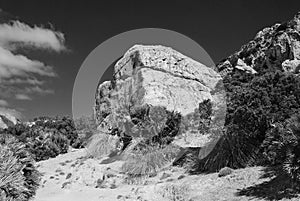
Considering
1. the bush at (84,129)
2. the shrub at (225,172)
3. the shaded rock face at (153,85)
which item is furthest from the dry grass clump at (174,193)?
the bush at (84,129)

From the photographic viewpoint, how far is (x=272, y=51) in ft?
113

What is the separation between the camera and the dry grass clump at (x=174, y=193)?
11.8 meters

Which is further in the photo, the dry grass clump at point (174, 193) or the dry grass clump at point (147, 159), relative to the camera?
the dry grass clump at point (147, 159)

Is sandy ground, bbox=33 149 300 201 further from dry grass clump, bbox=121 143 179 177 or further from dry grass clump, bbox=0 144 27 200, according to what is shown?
dry grass clump, bbox=0 144 27 200

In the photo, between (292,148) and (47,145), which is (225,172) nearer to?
(292,148)

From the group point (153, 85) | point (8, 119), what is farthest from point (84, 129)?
point (8, 119)

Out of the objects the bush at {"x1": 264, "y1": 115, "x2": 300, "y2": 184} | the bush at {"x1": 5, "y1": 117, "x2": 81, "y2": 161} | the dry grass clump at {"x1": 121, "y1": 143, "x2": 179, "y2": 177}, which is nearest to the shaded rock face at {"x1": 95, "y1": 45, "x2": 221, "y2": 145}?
the dry grass clump at {"x1": 121, "y1": 143, "x2": 179, "y2": 177}

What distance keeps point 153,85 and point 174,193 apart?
14205 mm

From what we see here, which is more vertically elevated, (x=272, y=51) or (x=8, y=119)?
(x=8, y=119)

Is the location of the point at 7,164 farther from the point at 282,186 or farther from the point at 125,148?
the point at 125,148

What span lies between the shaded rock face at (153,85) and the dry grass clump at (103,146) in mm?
856

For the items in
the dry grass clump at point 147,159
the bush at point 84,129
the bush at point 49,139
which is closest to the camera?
the dry grass clump at point 147,159

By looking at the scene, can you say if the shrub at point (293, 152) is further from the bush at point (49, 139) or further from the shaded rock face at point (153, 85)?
the bush at point (49, 139)

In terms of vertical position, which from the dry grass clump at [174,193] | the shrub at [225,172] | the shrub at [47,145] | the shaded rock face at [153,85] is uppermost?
the shaded rock face at [153,85]
